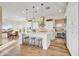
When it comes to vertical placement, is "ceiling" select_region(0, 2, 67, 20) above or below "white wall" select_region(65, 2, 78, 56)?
above

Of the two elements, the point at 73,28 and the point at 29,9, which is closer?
the point at 73,28

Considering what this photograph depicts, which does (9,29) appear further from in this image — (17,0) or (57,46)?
(57,46)

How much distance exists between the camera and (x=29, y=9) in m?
3.93

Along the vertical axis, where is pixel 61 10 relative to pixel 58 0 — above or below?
below

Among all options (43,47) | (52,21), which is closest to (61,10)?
(52,21)

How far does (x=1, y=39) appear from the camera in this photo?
12.8 ft

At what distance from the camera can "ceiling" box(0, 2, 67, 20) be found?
376 centimetres

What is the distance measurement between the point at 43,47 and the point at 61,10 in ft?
6.68

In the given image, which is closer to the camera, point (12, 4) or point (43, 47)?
point (12, 4)

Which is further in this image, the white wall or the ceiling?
the ceiling

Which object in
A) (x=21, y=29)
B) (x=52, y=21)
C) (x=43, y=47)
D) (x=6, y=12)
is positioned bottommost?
(x=43, y=47)

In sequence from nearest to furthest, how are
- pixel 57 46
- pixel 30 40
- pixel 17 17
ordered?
pixel 17 17
pixel 57 46
pixel 30 40

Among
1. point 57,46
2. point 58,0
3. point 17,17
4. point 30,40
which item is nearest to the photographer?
point 58,0

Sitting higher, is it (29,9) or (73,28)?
(29,9)
